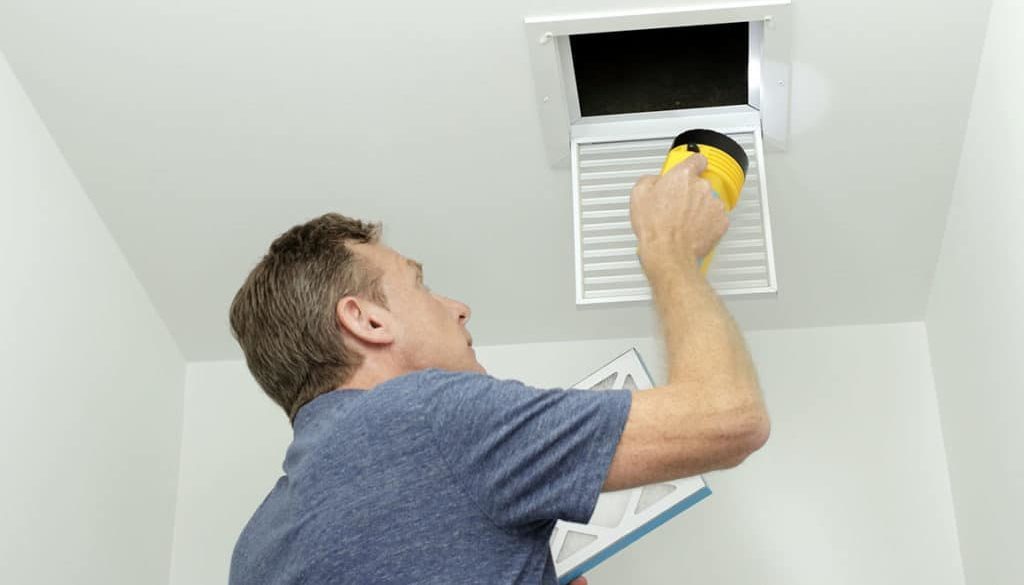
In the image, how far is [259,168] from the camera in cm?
210

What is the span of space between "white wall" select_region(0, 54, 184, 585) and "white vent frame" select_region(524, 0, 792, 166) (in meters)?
0.85

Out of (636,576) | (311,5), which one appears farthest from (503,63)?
(636,576)

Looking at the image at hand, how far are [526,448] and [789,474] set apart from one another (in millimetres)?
1240

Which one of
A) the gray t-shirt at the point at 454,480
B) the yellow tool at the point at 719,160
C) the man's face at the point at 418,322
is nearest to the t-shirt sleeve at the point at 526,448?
the gray t-shirt at the point at 454,480

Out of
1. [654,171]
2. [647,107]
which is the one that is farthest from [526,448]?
[647,107]

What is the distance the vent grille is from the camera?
1.78 metres

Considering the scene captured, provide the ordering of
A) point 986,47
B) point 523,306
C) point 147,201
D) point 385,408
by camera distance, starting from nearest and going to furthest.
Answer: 1. point 385,408
2. point 986,47
3. point 147,201
4. point 523,306

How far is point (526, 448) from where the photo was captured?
1.18m

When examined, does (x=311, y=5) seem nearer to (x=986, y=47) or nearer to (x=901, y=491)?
(x=986, y=47)

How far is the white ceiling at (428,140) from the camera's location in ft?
6.10

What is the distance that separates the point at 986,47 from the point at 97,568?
169 cm

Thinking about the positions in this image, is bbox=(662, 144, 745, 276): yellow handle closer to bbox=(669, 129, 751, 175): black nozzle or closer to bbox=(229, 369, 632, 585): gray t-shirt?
bbox=(669, 129, 751, 175): black nozzle

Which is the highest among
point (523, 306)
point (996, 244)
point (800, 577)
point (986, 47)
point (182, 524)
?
point (986, 47)

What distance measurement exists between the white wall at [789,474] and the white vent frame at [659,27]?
1.69ft
